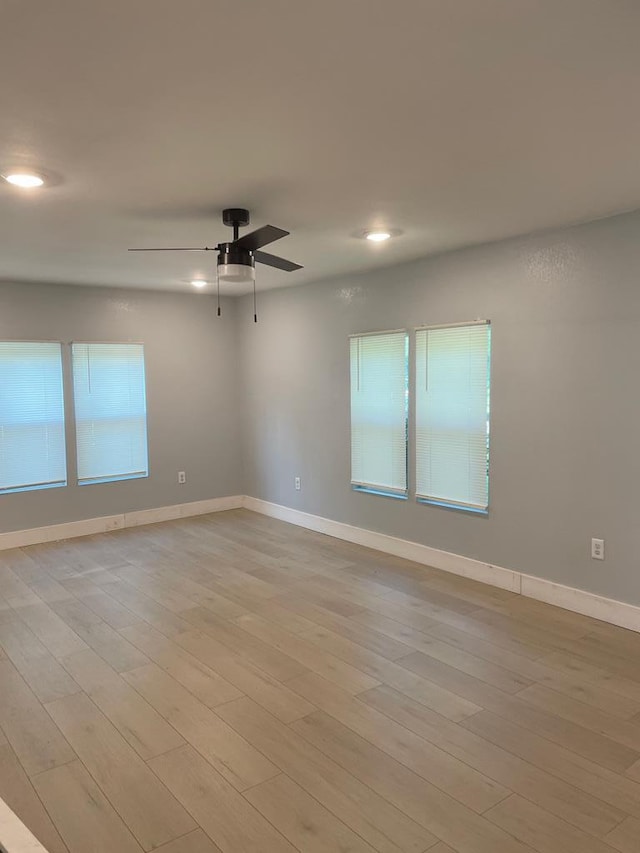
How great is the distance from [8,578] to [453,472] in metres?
3.44

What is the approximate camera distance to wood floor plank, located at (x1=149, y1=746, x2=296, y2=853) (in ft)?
6.48

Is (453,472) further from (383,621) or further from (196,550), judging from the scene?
(196,550)

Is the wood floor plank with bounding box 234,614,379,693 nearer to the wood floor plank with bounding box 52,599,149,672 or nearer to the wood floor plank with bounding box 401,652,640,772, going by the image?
the wood floor plank with bounding box 401,652,640,772

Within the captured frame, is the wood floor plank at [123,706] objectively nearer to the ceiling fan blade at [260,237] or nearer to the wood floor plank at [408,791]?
the wood floor plank at [408,791]

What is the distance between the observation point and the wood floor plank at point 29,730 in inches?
95.6

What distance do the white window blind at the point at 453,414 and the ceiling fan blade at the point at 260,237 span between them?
182 cm

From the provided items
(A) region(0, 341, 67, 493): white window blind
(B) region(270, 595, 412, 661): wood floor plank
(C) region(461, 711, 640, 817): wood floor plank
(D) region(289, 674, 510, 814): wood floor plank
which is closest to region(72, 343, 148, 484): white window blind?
(A) region(0, 341, 67, 493): white window blind

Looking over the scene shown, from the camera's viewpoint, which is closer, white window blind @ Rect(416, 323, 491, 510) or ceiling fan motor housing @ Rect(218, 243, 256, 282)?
ceiling fan motor housing @ Rect(218, 243, 256, 282)

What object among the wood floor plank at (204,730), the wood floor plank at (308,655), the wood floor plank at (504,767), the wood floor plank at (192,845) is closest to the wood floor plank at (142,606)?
the wood floor plank at (308,655)

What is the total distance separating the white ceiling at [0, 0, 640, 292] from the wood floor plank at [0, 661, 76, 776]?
2.37 meters

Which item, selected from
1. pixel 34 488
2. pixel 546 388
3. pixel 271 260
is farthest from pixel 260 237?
pixel 34 488

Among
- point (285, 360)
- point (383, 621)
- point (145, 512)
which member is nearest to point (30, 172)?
point (383, 621)

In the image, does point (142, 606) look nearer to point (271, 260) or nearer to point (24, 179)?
point (271, 260)

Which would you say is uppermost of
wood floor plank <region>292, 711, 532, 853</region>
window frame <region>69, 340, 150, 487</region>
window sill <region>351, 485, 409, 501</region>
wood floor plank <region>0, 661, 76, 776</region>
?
window frame <region>69, 340, 150, 487</region>
